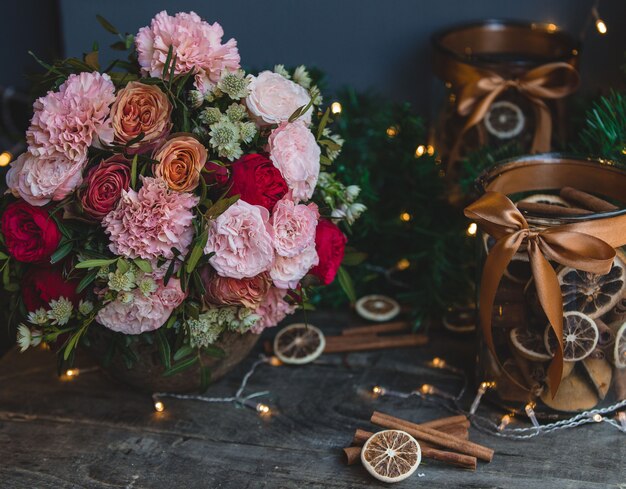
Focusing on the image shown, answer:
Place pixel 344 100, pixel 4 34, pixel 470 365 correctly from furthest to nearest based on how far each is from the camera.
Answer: pixel 4 34 < pixel 344 100 < pixel 470 365

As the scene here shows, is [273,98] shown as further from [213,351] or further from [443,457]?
[443,457]

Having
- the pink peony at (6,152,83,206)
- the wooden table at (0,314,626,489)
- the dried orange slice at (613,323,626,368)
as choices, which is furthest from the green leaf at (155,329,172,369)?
the dried orange slice at (613,323,626,368)

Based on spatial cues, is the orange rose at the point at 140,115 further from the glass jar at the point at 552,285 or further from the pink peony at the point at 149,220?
the glass jar at the point at 552,285

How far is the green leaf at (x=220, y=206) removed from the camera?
2.99ft

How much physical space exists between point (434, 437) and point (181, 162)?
454 millimetres

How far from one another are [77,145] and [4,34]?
3.39ft

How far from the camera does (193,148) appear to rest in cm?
92

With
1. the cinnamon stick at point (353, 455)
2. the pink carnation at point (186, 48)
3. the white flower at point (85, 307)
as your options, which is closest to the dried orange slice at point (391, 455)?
the cinnamon stick at point (353, 455)

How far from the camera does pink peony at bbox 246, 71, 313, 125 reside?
0.96 metres

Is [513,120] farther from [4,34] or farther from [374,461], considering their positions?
[4,34]

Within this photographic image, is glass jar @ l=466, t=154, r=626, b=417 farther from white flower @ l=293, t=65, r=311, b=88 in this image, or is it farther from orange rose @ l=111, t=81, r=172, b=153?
orange rose @ l=111, t=81, r=172, b=153

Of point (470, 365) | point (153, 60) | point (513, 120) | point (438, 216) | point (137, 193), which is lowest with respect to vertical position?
point (470, 365)

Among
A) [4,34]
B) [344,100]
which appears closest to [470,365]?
[344,100]

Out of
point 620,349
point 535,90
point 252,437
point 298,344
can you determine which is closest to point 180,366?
point 252,437
